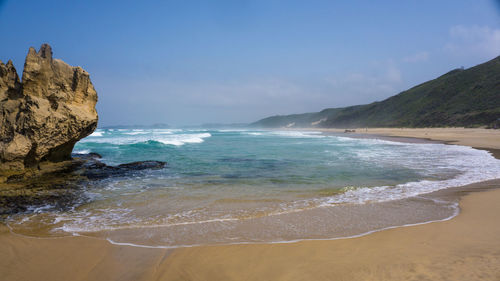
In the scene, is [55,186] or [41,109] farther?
[41,109]

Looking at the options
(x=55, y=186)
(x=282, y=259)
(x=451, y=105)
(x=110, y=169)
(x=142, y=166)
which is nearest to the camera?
(x=282, y=259)

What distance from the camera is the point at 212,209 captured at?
540 centimetres

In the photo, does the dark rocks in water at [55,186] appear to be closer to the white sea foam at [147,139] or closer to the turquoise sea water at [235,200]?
the turquoise sea water at [235,200]

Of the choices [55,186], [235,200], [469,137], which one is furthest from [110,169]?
[469,137]

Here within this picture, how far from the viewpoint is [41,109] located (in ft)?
28.7

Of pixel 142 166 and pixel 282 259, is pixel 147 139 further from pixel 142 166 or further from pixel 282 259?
pixel 282 259

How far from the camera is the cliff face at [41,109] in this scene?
27.6 feet

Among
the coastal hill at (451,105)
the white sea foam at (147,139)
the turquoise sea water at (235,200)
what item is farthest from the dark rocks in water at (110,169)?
the coastal hill at (451,105)

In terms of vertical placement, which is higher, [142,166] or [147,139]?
[147,139]

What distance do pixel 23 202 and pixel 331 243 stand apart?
6.75 meters

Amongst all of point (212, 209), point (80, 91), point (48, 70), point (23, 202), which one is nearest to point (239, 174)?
point (212, 209)

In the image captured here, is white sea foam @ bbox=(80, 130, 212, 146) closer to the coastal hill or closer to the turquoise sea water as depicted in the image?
the turquoise sea water

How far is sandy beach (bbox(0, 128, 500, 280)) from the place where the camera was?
9.12 ft

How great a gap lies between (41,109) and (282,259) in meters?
9.79
